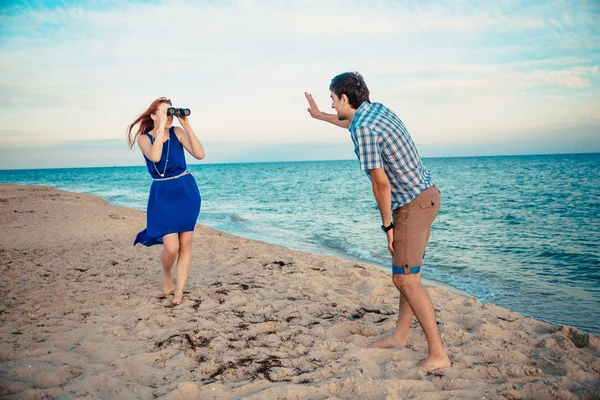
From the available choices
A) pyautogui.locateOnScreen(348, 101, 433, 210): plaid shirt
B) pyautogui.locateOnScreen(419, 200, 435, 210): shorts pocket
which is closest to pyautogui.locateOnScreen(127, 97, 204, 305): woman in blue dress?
pyautogui.locateOnScreen(348, 101, 433, 210): plaid shirt


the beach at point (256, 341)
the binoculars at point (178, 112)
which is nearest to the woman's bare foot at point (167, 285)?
the beach at point (256, 341)

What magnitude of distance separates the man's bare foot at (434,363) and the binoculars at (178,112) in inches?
135

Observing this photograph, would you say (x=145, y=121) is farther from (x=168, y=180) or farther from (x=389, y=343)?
(x=389, y=343)

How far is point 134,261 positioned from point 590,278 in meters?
8.01

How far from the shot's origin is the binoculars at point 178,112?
4562mm

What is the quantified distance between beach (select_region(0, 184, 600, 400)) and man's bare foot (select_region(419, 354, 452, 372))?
0.24 feet

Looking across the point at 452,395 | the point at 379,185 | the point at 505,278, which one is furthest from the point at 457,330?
the point at 505,278

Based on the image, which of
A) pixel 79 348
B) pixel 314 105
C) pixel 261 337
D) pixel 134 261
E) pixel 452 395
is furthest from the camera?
pixel 134 261

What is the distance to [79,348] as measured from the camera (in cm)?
362

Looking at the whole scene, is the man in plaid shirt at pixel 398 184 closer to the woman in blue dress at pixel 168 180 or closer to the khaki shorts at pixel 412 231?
the khaki shorts at pixel 412 231

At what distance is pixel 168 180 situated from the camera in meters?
4.68

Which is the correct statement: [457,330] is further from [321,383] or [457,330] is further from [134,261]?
[134,261]

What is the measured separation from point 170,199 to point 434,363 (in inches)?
122

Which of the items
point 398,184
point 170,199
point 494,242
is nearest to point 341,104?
point 398,184
